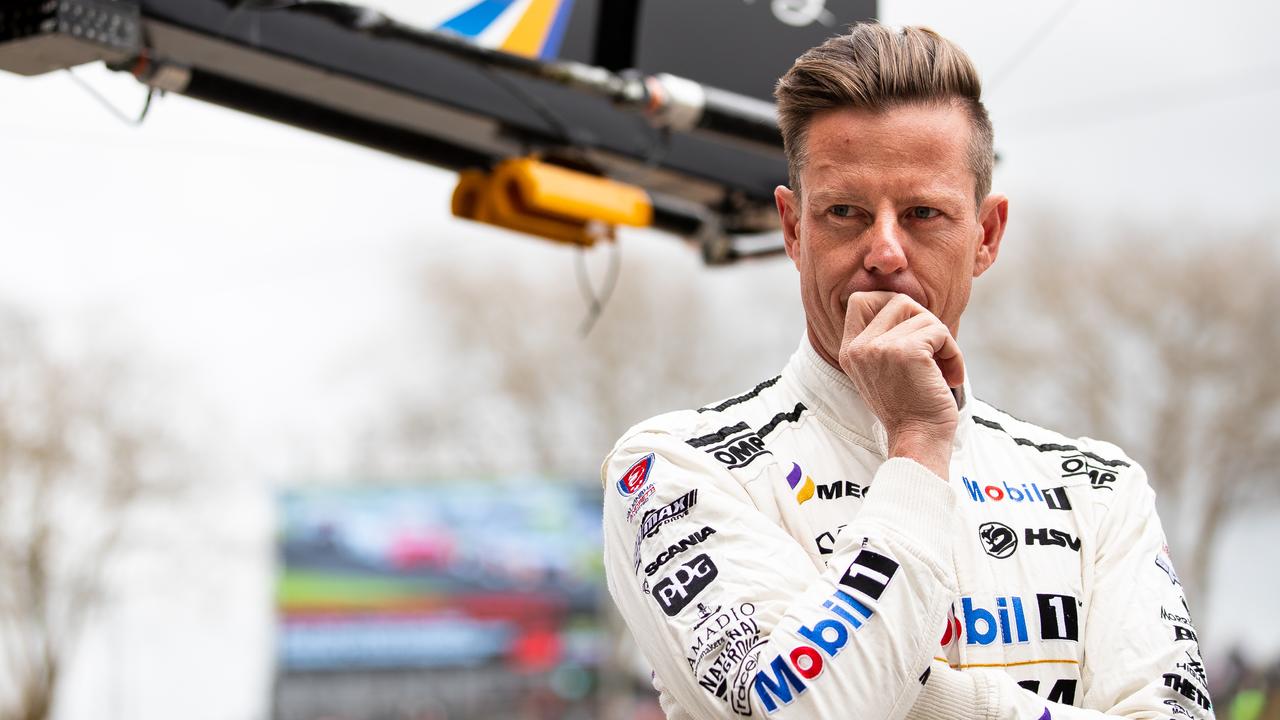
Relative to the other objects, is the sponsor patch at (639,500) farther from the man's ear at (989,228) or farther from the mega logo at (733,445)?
the man's ear at (989,228)

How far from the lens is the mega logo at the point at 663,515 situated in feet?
5.90

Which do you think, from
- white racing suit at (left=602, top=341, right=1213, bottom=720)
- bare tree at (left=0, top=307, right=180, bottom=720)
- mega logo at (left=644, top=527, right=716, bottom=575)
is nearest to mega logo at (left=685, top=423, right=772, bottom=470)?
white racing suit at (left=602, top=341, right=1213, bottom=720)

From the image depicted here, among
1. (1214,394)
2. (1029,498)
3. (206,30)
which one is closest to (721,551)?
(1029,498)

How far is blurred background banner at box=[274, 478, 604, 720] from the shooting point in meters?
25.1

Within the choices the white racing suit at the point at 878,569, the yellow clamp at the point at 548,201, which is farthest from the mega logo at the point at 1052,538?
the yellow clamp at the point at 548,201

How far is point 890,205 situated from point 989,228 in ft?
0.76

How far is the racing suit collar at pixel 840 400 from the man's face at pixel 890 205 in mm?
119

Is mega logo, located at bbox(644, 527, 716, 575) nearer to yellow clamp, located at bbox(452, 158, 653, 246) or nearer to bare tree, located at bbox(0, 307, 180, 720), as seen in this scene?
yellow clamp, located at bbox(452, 158, 653, 246)

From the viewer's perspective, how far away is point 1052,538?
1.93 meters

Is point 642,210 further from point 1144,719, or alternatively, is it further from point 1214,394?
point 1214,394

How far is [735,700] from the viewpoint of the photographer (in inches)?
63.4

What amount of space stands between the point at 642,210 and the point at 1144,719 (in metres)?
4.27

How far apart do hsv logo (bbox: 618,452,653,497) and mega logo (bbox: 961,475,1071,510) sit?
421mm

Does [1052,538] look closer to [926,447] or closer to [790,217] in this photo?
[926,447]
